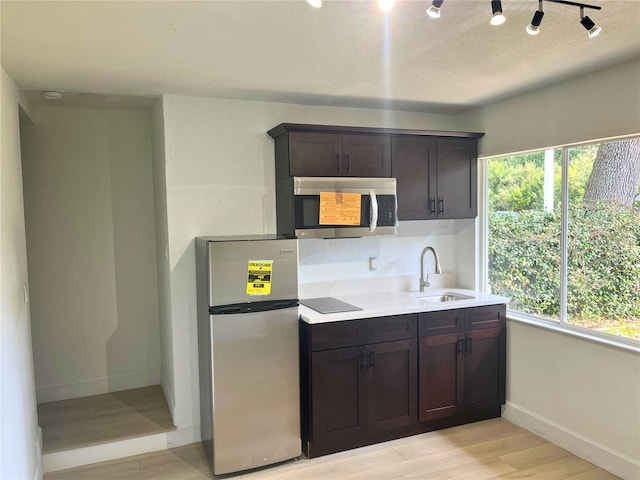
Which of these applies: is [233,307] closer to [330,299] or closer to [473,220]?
[330,299]

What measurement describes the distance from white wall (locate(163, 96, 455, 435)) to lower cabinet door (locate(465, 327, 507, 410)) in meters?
1.82

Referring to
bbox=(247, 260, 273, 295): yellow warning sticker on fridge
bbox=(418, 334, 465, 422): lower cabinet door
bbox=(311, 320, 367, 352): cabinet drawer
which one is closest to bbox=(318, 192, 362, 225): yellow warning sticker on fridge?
bbox=(247, 260, 273, 295): yellow warning sticker on fridge

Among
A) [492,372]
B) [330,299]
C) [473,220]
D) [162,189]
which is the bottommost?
[492,372]

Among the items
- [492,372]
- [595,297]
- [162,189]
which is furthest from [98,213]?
[595,297]

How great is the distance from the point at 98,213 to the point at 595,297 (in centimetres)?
386

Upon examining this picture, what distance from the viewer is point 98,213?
13.3ft

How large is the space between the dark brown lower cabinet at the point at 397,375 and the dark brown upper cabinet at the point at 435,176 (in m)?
0.84

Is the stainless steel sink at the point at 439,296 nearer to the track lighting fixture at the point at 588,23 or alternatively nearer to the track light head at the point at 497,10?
the track lighting fixture at the point at 588,23

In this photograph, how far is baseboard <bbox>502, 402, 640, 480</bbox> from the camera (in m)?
2.84

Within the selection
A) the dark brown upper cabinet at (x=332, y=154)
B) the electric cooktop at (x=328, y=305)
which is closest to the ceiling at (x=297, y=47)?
the dark brown upper cabinet at (x=332, y=154)

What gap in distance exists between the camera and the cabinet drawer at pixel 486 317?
3.58 m

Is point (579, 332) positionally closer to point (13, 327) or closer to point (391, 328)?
point (391, 328)

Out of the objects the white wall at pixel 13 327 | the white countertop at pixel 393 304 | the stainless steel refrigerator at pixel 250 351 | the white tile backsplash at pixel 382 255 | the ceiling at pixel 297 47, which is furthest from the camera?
the white tile backsplash at pixel 382 255

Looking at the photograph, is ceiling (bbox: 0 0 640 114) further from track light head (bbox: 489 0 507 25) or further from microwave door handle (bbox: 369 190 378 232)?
microwave door handle (bbox: 369 190 378 232)
